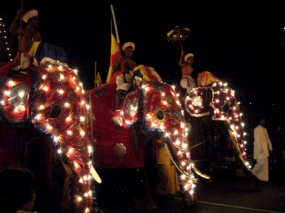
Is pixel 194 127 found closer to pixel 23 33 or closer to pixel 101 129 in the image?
pixel 101 129

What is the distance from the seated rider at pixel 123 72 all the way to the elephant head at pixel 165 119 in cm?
44

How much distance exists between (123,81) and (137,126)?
2.92ft

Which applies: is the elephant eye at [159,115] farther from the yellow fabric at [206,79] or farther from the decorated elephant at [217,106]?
the yellow fabric at [206,79]

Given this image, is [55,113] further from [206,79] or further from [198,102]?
[206,79]

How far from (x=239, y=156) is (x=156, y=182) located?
5.67 ft

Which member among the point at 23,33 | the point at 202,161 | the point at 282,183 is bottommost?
the point at 282,183

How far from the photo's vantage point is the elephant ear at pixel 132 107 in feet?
20.2

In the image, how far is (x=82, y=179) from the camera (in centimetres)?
441

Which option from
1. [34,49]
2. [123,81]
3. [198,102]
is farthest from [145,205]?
[34,49]

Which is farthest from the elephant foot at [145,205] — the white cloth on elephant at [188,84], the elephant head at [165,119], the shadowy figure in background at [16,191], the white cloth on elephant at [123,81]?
the shadowy figure in background at [16,191]

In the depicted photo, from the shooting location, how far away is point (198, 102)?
299 inches

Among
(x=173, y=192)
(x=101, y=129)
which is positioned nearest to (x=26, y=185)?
(x=101, y=129)

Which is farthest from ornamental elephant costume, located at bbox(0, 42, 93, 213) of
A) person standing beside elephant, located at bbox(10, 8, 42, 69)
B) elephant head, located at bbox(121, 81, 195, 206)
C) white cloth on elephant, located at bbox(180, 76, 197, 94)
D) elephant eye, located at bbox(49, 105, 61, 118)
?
white cloth on elephant, located at bbox(180, 76, 197, 94)

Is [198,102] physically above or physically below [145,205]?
above
